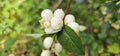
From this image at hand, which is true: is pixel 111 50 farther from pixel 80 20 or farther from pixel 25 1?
pixel 25 1

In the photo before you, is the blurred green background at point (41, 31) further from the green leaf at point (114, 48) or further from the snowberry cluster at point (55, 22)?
the snowberry cluster at point (55, 22)

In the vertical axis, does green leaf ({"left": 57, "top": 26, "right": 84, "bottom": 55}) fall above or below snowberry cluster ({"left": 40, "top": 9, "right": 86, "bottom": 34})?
below

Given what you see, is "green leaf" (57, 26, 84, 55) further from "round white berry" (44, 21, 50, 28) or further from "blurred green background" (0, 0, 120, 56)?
"blurred green background" (0, 0, 120, 56)

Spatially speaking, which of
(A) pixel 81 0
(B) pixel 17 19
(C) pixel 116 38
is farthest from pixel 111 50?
(B) pixel 17 19

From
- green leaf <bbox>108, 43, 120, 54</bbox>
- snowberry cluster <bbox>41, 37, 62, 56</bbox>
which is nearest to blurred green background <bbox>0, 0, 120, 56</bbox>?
green leaf <bbox>108, 43, 120, 54</bbox>

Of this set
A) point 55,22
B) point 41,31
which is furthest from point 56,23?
point 41,31

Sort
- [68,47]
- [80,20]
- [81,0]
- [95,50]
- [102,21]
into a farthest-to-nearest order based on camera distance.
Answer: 1. [81,0]
2. [80,20]
3. [102,21]
4. [95,50]
5. [68,47]
